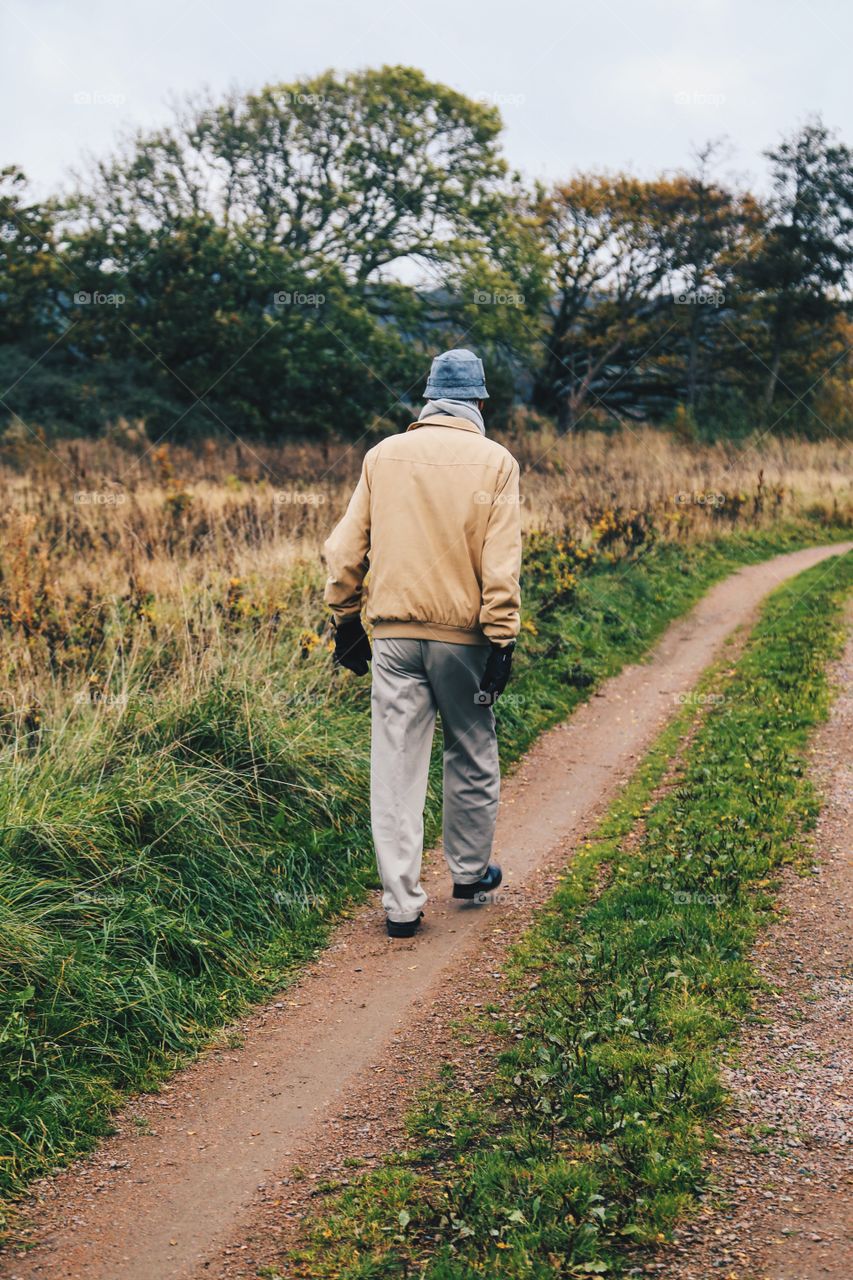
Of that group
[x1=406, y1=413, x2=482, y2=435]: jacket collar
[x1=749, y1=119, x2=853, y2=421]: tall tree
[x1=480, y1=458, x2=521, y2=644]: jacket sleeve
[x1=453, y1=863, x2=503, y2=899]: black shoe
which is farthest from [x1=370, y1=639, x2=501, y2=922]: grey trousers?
[x1=749, y1=119, x2=853, y2=421]: tall tree

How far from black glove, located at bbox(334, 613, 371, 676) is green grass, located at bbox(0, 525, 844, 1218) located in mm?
923

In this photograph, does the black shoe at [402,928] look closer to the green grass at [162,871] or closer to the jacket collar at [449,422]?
the green grass at [162,871]

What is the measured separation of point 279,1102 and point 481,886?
168 centimetres

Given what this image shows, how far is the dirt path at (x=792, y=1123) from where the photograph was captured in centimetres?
270

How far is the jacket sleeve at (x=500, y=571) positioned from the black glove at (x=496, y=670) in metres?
0.05

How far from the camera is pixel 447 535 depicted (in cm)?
466

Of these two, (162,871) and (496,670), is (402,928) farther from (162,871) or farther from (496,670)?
(496,670)

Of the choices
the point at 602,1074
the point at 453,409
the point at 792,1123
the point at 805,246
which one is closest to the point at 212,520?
the point at 453,409

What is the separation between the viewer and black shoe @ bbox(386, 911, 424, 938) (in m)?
4.85

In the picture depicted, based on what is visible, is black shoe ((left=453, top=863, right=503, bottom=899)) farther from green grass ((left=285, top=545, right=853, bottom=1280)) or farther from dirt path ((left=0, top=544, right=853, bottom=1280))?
green grass ((left=285, top=545, right=853, bottom=1280))

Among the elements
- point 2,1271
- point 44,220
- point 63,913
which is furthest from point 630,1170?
point 44,220

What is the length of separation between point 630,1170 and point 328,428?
71.8 ft

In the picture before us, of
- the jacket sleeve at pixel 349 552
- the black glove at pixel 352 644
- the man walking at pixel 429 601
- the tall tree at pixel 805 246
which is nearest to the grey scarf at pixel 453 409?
the man walking at pixel 429 601

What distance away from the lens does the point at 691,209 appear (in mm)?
29562
